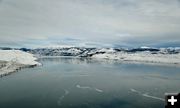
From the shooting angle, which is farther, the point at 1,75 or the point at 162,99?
the point at 1,75

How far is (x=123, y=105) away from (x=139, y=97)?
194 inches

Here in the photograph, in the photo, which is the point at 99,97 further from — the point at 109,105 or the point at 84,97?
the point at 109,105

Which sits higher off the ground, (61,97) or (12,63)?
(12,63)

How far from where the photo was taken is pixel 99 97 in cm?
3000

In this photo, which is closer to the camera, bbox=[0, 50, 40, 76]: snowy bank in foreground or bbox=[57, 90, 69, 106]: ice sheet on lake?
bbox=[57, 90, 69, 106]: ice sheet on lake

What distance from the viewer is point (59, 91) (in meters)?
34.7

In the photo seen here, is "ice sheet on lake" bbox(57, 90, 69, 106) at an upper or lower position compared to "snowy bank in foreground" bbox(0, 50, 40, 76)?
lower

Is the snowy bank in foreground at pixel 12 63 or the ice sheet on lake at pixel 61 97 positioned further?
the snowy bank in foreground at pixel 12 63

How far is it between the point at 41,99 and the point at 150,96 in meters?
15.7

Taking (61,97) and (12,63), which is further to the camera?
(12,63)

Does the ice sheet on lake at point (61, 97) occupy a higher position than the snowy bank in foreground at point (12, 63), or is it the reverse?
the snowy bank in foreground at point (12, 63)

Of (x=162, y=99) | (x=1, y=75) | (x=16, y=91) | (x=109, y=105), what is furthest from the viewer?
(x=1, y=75)

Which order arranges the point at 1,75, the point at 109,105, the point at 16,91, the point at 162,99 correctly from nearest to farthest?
the point at 109,105, the point at 162,99, the point at 16,91, the point at 1,75

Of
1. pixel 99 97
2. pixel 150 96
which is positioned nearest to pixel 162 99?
pixel 150 96
